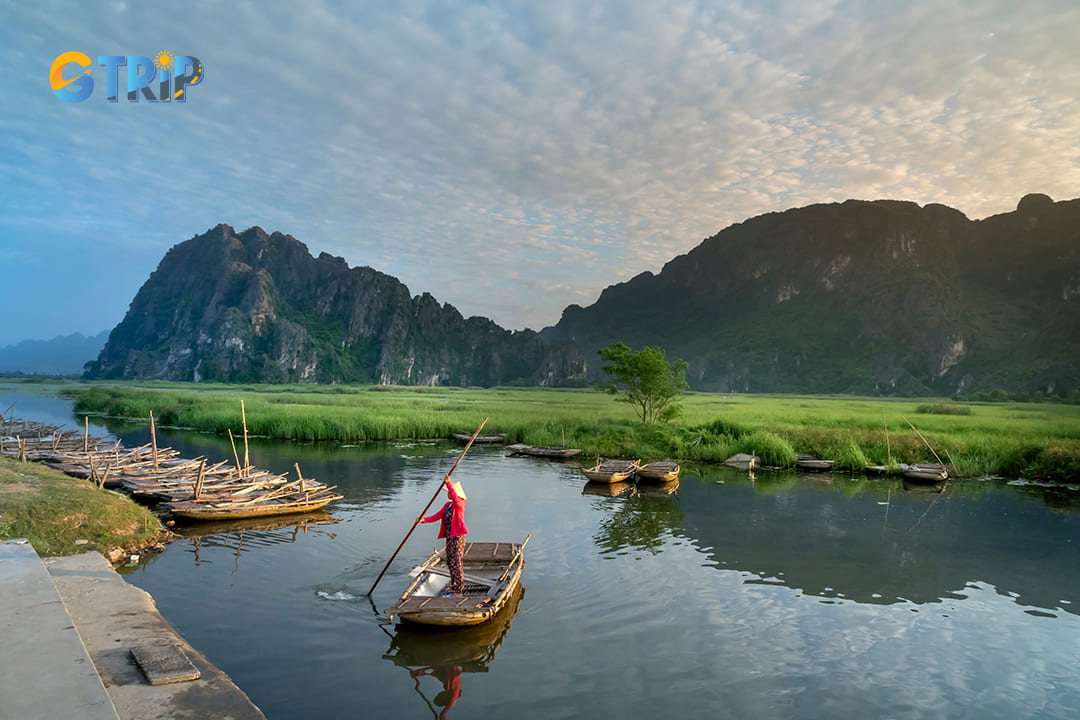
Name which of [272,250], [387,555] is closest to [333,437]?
[387,555]

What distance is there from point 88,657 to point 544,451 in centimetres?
2590

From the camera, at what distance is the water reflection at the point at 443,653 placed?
7.49 metres

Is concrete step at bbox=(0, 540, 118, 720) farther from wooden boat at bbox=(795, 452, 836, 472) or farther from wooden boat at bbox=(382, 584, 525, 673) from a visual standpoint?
wooden boat at bbox=(795, 452, 836, 472)

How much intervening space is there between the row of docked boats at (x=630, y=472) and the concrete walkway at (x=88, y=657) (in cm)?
1619

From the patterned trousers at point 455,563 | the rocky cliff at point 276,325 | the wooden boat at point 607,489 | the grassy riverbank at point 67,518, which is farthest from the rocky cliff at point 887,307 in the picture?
the grassy riverbank at point 67,518

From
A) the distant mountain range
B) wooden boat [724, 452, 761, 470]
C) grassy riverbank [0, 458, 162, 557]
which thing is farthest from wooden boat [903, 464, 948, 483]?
the distant mountain range

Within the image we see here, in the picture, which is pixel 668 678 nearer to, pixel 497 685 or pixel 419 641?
pixel 497 685

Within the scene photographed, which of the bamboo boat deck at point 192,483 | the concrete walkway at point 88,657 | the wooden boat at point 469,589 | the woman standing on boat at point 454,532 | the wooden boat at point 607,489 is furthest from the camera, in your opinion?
the wooden boat at point 607,489

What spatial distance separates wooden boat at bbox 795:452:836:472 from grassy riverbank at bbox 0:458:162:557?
2513 centimetres

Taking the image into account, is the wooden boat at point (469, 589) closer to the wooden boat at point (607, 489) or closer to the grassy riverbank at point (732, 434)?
the wooden boat at point (607, 489)

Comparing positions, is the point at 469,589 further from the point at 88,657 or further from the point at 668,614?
the point at 88,657

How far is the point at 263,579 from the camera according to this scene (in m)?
11.5

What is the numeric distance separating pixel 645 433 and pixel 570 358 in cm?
14883

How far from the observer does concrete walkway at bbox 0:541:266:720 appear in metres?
5.05
